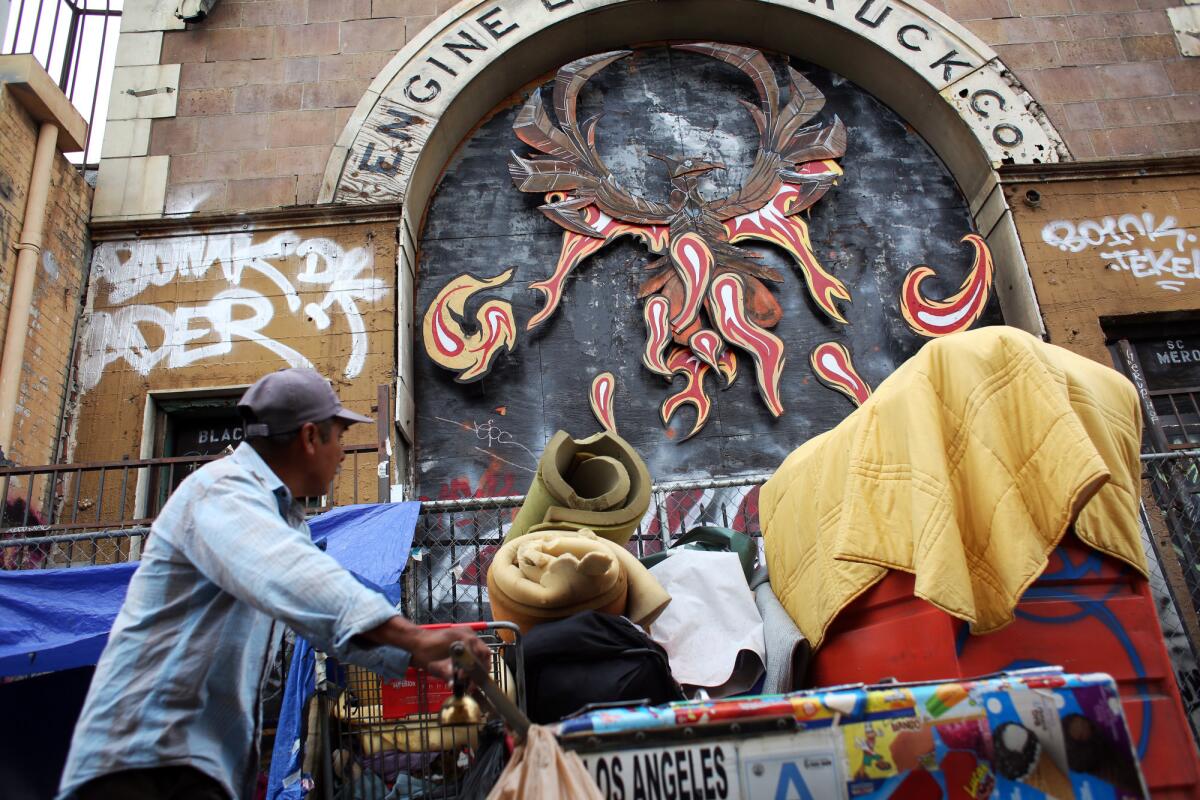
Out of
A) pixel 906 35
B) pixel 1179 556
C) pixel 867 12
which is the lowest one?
pixel 1179 556

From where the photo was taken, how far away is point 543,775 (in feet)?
7.47

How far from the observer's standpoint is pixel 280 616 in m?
2.15

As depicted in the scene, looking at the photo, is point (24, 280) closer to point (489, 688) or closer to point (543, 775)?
point (489, 688)

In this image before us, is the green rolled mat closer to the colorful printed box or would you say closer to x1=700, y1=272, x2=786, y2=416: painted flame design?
the colorful printed box

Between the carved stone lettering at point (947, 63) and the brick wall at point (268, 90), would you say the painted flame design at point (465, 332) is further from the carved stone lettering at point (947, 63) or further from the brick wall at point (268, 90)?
the carved stone lettering at point (947, 63)

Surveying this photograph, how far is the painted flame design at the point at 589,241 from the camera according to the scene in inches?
352

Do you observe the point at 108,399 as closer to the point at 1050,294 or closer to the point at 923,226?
the point at 923,226

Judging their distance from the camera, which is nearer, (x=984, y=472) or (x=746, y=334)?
(x=984, y=472)

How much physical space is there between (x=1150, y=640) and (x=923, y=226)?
22.4ft

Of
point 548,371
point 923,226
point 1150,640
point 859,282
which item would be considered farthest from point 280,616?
point 923,226

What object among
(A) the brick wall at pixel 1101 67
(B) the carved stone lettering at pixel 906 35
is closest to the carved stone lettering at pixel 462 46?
(B) the carved stone lettering at pixel 906 35

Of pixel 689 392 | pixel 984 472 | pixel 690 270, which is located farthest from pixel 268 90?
pixel 984 472

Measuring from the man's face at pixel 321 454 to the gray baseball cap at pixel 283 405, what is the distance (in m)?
0.04

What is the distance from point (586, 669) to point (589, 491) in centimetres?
197
